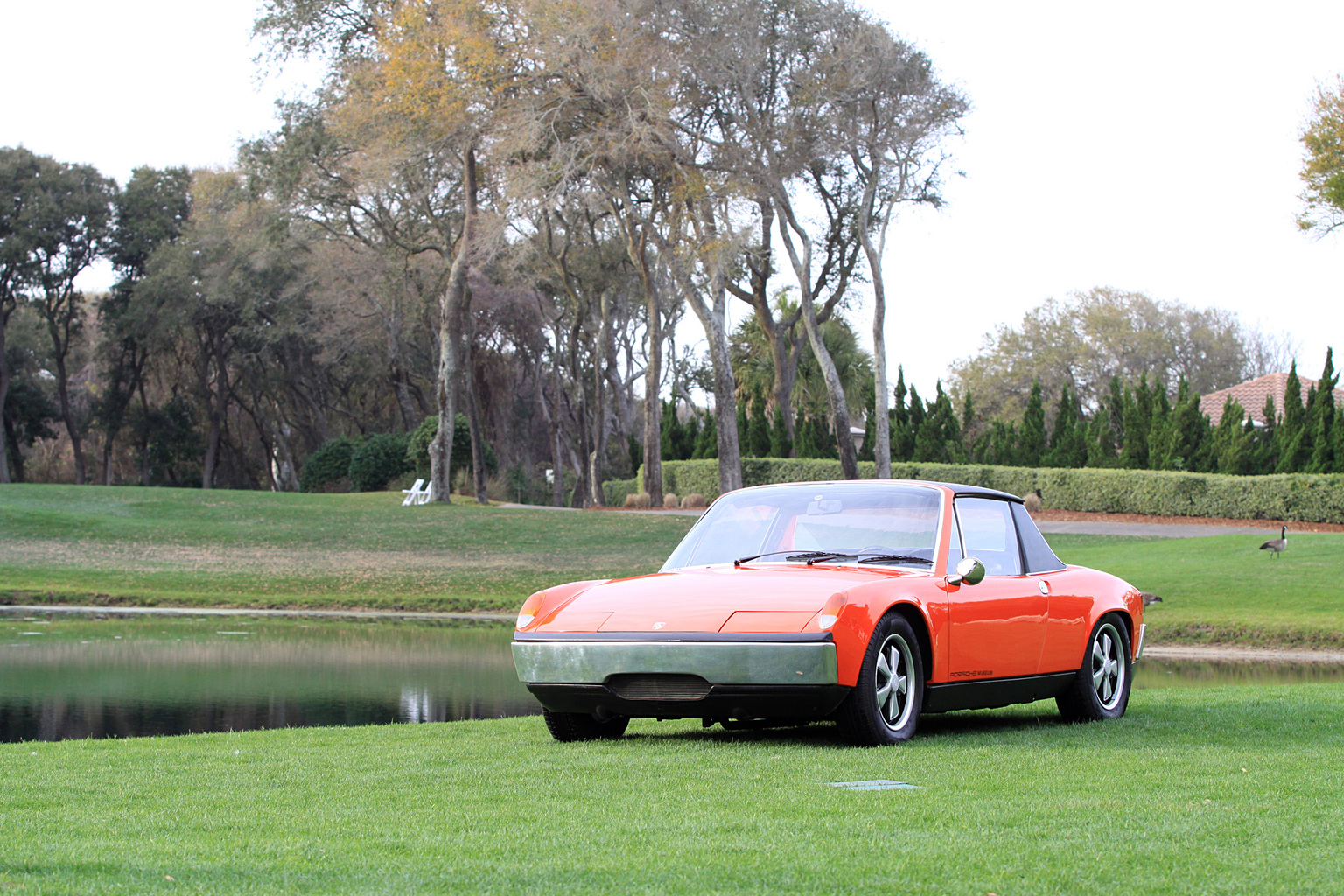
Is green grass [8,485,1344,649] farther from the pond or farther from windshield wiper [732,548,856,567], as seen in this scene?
windshield wiper [732,548,856,567]

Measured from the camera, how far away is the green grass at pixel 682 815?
12.5ft

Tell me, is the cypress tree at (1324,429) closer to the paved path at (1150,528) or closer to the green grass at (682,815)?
the paved path at (1150,528)

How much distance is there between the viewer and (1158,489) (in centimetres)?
3775

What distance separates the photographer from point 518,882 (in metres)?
3.74

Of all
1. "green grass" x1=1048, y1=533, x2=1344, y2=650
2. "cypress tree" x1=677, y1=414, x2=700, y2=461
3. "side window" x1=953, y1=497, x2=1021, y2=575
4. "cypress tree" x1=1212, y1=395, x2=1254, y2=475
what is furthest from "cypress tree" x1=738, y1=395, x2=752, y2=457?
"side window" x1=953, y1=497, x2=1021, y2=575

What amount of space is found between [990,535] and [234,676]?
7.87 metres

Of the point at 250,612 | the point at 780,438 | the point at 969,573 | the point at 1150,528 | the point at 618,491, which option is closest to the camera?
the point at 969,573

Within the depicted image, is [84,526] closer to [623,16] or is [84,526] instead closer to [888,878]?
[623,16]

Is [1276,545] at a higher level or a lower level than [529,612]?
lower

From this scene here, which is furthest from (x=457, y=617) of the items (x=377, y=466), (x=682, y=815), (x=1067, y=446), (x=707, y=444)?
(x=707, y=444)

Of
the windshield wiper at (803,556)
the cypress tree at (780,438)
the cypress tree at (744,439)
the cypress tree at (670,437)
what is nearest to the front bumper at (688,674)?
the windshield wiper at (803,556)

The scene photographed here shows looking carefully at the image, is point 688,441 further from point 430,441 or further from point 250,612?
point 250,612

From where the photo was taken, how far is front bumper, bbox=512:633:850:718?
6449 millimetres

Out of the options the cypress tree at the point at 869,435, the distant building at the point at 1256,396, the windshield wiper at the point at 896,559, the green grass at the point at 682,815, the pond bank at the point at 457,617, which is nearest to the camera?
the green grass at the point at 682,815
